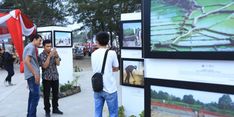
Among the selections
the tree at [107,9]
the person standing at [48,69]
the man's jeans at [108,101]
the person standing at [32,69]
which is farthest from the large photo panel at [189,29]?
the tree at [107,9]

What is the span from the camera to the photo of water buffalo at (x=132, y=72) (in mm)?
7134

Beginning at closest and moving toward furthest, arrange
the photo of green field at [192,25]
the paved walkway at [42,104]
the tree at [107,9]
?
the photo of green field at [192,25]
the paved walkway at [42,104]
the tree at [107,9]

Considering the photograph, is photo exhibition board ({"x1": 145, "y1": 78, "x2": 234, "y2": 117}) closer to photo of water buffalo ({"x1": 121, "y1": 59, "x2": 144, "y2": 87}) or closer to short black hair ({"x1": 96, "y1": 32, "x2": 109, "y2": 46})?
short black hair ({"x1": 96, "y1": 32, "x2": 109, "y2": 46})

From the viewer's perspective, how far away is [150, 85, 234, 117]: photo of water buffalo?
12.8ft

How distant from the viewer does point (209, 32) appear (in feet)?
12.9

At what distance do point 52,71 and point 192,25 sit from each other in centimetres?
517

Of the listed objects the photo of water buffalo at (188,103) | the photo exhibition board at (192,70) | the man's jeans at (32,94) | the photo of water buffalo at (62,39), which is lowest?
the man's jeans at (32,94)

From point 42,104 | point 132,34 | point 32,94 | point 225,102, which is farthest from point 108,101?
point 42,104

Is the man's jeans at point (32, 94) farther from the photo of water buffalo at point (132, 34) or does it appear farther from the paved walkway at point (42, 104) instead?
the photo of water buffalo at point (132, 34)

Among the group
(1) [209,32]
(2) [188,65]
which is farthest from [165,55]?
(1) [209,32]

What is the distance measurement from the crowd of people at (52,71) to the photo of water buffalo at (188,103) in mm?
1392

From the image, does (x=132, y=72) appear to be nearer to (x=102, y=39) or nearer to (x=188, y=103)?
(x=102, y=39)

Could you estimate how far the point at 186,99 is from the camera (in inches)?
167

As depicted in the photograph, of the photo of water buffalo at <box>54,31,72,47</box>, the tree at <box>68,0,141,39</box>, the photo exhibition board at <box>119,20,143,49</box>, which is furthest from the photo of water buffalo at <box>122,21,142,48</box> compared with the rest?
the tree at <box>68,0,141,39</box>
